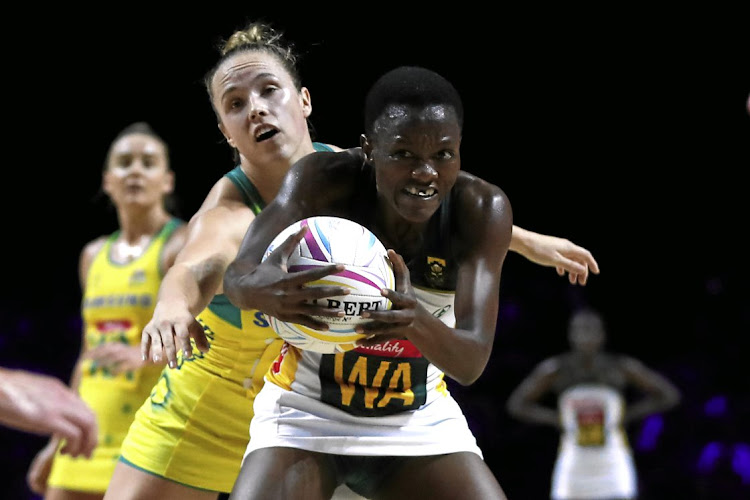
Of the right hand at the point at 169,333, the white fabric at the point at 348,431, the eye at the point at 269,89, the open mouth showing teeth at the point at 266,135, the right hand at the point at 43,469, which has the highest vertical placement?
the eye at the point at 269,89

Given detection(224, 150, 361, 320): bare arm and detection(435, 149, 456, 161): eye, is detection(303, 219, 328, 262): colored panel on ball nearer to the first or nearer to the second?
detection(224, 150, 361, 320): bare arm

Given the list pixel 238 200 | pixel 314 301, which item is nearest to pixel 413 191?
pixel 314 301

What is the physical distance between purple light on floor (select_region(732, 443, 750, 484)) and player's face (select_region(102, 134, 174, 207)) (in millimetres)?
4677

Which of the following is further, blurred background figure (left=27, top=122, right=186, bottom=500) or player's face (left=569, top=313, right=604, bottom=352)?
player's face (left=569, top=313, right=604, bottom=352)

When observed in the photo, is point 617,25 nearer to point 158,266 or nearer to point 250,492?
point 158,266

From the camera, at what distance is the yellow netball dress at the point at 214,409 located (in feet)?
9.32

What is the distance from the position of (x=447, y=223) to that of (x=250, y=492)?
0.76 m

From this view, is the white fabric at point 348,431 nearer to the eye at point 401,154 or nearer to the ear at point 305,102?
the eye at point 401,154

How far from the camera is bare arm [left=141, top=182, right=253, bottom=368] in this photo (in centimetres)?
220

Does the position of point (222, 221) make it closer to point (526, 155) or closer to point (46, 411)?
point (46, 411)

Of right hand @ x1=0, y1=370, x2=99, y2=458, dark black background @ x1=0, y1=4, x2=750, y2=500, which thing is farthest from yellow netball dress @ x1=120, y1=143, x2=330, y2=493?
dark black background @ x1=0, y1=4, x2=750, y2=500

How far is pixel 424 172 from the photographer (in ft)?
7.04

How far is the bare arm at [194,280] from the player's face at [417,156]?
1.83 ft

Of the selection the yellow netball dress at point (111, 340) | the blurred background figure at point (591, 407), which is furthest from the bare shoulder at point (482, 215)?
the blurred background figure at point (591, 407)
